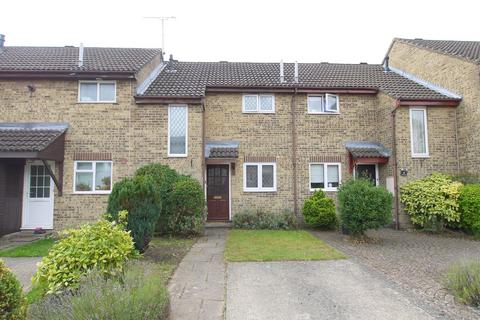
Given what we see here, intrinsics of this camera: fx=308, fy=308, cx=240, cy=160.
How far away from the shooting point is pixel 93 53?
1486cm

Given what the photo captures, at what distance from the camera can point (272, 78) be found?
1434cm

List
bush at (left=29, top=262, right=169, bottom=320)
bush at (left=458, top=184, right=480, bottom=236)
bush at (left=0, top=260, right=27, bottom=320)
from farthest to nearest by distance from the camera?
bush at (left=458, top=184, right=480, bottom=236)
bush at (left=29, top=262, right=169, bottom=320)
bush at (left=0, top=260, right=27, bottom=320)

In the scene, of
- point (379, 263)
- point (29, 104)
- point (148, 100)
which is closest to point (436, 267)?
point (379, 263)

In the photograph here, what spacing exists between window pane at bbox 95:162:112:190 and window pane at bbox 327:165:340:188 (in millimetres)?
8960

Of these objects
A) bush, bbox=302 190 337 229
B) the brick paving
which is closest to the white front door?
bush, bbox=302 190 337 229

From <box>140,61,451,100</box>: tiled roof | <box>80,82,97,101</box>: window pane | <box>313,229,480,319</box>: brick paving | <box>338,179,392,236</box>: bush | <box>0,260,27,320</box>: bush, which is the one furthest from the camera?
<box>140,61,451,100</box>: tiled roof

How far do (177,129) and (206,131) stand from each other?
1.61 meters

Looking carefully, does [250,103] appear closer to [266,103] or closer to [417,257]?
[266,103]

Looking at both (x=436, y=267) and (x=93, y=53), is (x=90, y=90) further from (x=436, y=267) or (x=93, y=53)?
(x=436, y=267)

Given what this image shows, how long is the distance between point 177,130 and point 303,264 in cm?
735

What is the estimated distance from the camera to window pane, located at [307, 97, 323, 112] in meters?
13.7

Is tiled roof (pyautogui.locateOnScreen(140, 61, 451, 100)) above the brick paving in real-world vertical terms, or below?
above

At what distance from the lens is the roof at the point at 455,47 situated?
41.3ft

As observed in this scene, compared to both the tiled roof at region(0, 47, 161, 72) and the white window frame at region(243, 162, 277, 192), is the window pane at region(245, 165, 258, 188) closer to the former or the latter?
the white window frame at region(243, 162, 277, 192)
